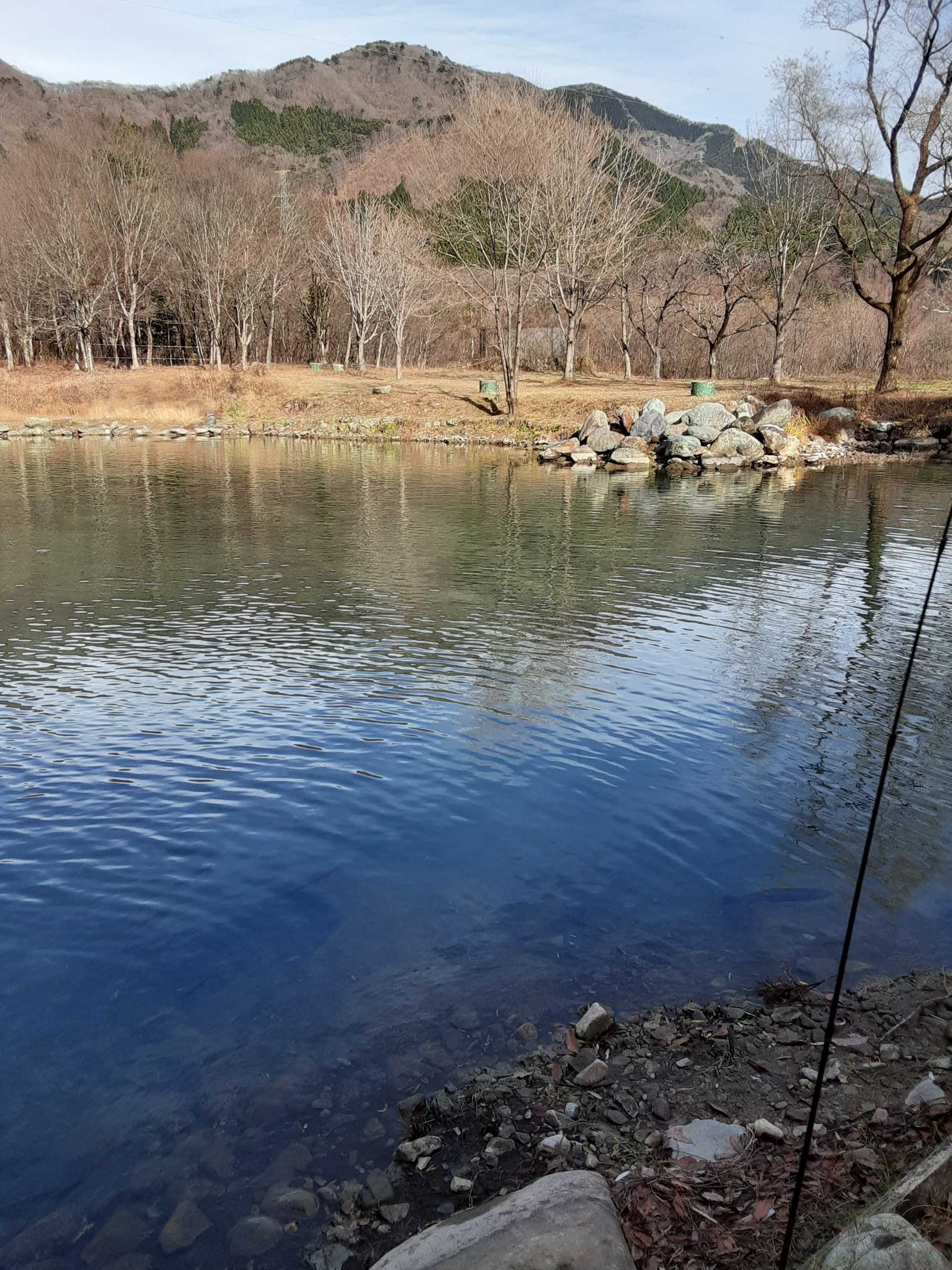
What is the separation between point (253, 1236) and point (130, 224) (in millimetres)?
72595

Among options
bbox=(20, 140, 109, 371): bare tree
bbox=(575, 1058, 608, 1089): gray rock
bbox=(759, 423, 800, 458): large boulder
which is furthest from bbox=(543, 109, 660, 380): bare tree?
bbox=(575, 1058, 608, 1089): gray rock

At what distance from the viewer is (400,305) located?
2427 inches

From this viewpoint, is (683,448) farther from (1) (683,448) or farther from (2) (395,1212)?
(2) (395,1212)

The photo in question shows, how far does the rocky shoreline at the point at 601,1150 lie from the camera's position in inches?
144

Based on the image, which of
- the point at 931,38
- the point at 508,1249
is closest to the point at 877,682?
the point at 508,1249

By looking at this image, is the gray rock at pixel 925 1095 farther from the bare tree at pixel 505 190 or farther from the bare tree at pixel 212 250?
the bare tree at pixel 212 250

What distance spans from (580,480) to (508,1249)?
94.5 ft

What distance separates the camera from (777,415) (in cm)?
3747

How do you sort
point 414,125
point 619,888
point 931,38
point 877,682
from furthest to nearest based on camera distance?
point 414,125, point 931,38, point 877,682, point 619,888

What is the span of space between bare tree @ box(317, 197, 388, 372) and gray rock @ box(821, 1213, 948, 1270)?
217ft

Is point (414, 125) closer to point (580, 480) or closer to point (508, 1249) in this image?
point (580, 480)

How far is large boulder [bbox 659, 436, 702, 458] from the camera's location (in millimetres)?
34969

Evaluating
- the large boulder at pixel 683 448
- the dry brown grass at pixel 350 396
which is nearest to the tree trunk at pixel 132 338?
the dry brown grass at pixel 350 396

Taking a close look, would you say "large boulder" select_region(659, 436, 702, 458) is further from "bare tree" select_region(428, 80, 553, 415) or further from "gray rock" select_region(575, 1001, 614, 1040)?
"gray rock" select_region(575, 1001, 614, 1040)
